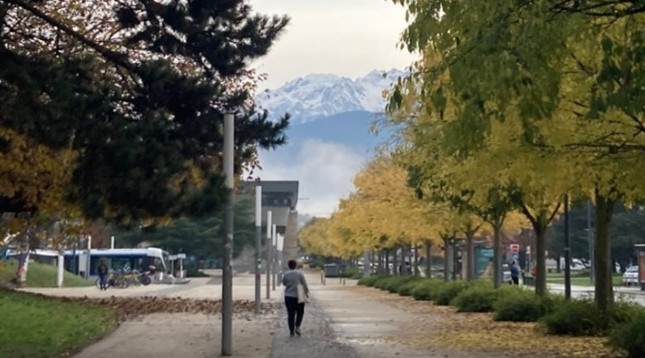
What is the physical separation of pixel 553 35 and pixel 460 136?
1.34 m

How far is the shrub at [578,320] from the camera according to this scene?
2100 centimetres

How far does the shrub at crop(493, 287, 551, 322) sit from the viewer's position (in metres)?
25.9

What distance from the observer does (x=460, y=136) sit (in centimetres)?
999

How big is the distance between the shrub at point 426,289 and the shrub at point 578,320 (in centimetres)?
1688

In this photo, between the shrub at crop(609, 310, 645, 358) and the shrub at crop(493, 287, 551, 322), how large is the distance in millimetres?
8681

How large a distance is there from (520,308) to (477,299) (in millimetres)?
5130

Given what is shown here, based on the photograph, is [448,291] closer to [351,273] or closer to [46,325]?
[46,325]

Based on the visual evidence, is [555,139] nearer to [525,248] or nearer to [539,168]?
[539,168]

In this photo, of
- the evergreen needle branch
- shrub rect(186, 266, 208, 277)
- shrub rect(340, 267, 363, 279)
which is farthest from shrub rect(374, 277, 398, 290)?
shrub rect(186, 266, 208, 277)

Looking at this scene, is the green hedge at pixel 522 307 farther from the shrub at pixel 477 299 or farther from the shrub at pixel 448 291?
the shrub at pixel 448 291

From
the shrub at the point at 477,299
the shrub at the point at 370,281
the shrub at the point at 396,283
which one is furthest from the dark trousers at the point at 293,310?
the shrub at the point at 370,281

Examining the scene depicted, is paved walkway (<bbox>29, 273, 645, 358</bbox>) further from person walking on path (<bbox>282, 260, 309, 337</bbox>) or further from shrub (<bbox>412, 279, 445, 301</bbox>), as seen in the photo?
shrub (<bbox>412, 279, 445, 301</bbox>)

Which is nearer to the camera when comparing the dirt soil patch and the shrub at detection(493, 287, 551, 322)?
the dirt soil patch

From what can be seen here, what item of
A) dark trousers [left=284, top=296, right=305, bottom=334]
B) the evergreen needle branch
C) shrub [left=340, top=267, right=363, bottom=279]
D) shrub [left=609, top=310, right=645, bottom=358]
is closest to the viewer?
shrub [left=609, top=310, right=645, bottom=358]
